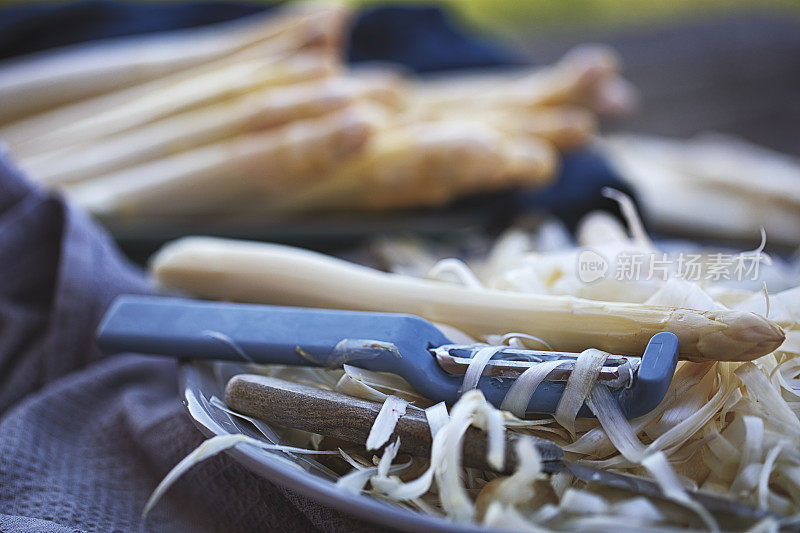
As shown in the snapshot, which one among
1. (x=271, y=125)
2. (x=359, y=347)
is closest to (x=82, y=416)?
(x=359, y=347)

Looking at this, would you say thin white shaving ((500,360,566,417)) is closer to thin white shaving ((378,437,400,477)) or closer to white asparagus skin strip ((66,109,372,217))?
thin white shaving ((378,437,400,477))

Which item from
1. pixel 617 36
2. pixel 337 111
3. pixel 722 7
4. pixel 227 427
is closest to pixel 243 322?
pixel 227 427

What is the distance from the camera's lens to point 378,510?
0.24 metres

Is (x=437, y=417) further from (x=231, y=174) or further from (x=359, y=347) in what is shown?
(x=231, y=174)

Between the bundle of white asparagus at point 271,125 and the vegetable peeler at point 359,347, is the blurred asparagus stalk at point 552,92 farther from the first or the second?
the vegetable peeler at point 359,347

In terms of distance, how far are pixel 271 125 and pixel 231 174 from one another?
7 cm

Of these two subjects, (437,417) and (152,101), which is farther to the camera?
(152,101)

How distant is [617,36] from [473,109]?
22.7 inches

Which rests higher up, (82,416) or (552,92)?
(552,92)

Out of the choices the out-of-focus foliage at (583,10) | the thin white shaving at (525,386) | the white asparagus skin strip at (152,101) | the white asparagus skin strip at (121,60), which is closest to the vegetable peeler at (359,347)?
the thin white shaving at (525,386)

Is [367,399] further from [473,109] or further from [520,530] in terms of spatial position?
[473,109]

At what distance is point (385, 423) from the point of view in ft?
0.94

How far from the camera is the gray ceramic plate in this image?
0.24 metres

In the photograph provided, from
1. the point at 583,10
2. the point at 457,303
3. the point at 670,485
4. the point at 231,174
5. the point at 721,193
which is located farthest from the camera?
the point at 583,10
